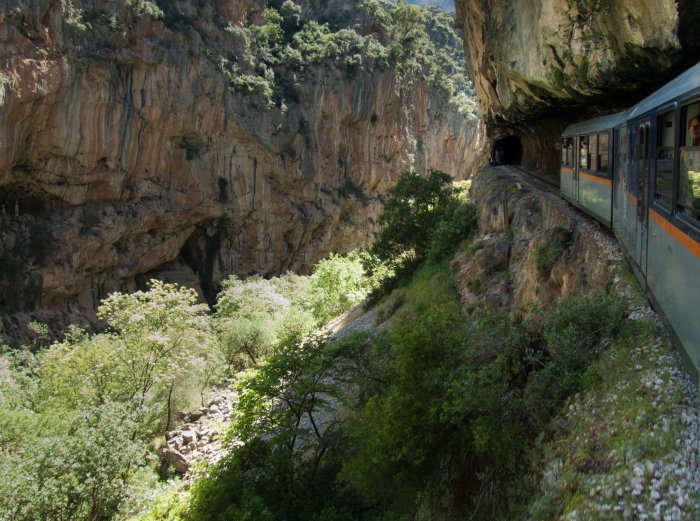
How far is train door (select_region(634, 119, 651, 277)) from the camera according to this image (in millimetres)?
6586

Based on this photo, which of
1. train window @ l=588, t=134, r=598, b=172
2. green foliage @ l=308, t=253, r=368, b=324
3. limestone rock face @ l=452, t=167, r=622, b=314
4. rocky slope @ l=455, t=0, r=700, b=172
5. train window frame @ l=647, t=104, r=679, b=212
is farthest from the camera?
green foliage @ l=308, t=253, r=368, b=324

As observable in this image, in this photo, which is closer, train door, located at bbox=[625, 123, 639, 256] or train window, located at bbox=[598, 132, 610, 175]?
train door, located at bbox=[625, 123, 639, 256]

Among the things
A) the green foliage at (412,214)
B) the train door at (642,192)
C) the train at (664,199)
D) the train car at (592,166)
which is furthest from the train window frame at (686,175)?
the green foliage at (412,214)

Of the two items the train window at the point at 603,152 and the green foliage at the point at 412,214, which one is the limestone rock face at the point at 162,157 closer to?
the green foliage at the point at 412,214

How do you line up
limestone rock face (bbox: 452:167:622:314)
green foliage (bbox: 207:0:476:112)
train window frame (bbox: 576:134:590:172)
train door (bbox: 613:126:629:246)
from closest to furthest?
train door (bbox: 613:126:629:246) < limestone rock face (bbox: 452:167:622:314) < train window frame (bbox: 576:134:590:172) < green foliage (bbox: 207:0:476:112)

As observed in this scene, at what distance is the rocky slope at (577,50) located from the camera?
849 centimetres

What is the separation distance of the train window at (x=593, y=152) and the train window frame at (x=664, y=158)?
467cm

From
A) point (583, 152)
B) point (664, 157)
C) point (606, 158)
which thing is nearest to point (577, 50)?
point (583, 152)

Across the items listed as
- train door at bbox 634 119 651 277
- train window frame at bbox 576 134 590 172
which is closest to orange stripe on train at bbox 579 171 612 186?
train window frame at bbox 576 134 590 172

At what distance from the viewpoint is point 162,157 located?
35.7 m

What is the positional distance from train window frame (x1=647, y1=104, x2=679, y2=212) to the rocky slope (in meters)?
2.90

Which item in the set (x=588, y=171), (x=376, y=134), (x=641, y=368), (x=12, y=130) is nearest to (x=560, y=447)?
(x=641, y=368)

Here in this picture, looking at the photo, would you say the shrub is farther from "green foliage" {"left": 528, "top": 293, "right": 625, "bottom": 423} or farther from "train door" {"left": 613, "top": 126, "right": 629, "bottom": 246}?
"green foliage" {"left": 528, "top": 293, "right": 625, "bottom": 423}

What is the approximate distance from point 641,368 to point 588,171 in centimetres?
736
